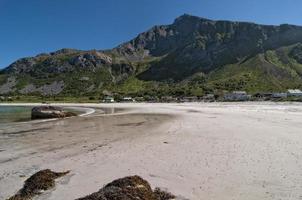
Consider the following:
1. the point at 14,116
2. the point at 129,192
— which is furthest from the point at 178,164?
the point at 14,116

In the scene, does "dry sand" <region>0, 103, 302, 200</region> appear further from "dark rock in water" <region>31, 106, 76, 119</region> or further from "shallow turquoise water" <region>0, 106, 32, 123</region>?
"dark rock in water" <region>31, 106, 76, 119</region>

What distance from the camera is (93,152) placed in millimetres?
14406

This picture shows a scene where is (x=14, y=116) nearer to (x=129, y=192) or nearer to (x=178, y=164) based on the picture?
(x=178, y=164)

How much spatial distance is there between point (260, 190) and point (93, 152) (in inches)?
318

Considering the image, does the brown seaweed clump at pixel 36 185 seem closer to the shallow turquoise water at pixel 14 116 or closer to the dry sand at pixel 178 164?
the dry sand at pixel 178 164

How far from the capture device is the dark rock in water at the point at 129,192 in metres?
7.38

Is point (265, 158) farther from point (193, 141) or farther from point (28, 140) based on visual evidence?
point (28, 140)

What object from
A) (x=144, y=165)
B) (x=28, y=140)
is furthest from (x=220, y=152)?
(x=28, y=140)

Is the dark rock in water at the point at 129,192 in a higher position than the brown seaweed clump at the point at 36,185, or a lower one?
higher

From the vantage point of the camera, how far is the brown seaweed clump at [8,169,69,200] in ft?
28.0

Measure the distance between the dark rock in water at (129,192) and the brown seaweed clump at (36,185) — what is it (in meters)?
2.00

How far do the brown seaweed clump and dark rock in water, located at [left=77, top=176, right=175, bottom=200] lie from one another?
2.00 metres

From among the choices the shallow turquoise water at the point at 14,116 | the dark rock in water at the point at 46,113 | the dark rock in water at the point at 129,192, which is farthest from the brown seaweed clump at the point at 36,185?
the dark rock in water at the point at 46,113

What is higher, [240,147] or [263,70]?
[263,70]
